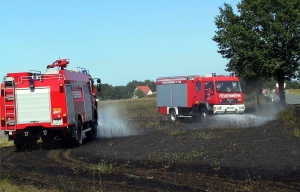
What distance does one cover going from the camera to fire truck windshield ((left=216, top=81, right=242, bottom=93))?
103 feet

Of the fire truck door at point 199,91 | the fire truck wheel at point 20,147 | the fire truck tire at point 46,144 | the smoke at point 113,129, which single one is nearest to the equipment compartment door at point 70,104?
the fire truck tire at point 46,144

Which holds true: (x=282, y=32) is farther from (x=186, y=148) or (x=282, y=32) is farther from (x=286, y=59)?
(x=186, y=148)

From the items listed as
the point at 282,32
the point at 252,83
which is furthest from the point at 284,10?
the point at 252,83

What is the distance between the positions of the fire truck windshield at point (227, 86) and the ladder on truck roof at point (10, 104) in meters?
15.0

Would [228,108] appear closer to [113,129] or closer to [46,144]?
[113,129]

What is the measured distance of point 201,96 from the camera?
106ft

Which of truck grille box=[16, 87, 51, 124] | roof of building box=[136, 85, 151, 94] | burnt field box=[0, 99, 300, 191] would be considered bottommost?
burnt field box=[0, 99, 300, 191]

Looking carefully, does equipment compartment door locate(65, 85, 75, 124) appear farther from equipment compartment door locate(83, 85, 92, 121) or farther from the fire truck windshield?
the fire truck windshield

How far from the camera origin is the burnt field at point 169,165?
33.9 feet

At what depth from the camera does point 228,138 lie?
1919 cm

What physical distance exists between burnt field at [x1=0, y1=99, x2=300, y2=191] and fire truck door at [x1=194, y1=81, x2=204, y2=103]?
11.0m

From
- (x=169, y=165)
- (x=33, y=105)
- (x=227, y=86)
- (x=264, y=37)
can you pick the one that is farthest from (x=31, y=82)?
(x=264, y=37)

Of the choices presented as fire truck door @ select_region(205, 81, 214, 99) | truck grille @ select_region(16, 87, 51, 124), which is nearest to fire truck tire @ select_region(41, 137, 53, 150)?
truck grille @ select_region(16, 87, 51, 124)

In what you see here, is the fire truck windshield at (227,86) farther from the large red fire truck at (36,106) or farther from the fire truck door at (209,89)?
the large red fire truck at (36,106)
